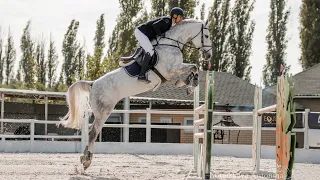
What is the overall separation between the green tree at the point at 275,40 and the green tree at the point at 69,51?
12366 millimetres

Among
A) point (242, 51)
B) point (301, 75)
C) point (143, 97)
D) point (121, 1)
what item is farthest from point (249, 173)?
point (242, 51)

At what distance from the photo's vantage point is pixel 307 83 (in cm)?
2356

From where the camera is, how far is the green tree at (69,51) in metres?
36.9

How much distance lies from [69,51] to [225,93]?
15.0 m

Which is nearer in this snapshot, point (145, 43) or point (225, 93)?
point (145, 43)

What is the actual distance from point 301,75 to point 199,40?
1781cm

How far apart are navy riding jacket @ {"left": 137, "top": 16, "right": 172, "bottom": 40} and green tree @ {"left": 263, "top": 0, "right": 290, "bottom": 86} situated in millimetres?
25923

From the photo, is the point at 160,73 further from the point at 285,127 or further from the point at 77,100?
the point at 285,127

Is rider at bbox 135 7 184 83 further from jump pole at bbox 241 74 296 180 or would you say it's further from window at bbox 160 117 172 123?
window at bbox 160 117 172 123

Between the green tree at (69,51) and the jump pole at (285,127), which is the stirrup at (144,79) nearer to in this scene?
the jump pole at (285,127)

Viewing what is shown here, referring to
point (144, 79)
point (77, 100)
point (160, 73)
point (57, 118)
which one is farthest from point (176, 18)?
point (57, 118)

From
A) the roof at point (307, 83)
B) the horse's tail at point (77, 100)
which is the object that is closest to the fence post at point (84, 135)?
the horse's tail at point (77, 100)

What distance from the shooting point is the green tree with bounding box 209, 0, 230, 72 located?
3294cm

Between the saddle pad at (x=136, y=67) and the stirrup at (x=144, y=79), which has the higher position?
the saddle pad at (x=136, y=67)
